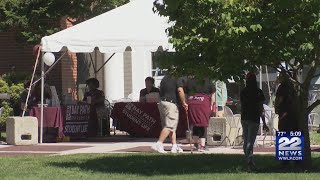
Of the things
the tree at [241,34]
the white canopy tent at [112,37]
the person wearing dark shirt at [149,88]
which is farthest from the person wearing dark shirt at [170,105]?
the person wearing dark shirt at [149,88]

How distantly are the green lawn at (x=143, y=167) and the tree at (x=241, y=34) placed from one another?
4.96 ft

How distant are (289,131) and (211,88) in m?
4.60

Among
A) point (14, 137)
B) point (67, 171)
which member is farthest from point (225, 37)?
point (14, 137)

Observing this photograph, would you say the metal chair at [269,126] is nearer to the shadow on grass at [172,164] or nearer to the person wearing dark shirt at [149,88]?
the person wearing dark shirt at [149,88]

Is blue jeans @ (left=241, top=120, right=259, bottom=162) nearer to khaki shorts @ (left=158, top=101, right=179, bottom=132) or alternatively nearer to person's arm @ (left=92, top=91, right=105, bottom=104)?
khaki shorts @ (left=158, top=101, right=179, bottom=132)

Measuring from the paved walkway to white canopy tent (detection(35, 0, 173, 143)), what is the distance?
3.18 ft

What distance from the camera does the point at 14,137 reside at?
16.3 m

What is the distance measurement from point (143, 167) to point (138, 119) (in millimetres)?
6625

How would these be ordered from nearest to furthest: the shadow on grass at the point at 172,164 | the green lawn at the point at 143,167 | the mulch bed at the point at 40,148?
the green lawn at the point at 143,167 → the shadow on grass at the point at 172,164 → the mulch bed at the point at 40,148

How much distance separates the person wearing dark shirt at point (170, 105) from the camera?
43.6 ft

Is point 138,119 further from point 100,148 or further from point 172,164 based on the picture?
point 172,164

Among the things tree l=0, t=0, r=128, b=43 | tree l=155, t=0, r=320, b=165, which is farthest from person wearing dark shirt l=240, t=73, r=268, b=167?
tree l=0, t=0, r=128, b=43

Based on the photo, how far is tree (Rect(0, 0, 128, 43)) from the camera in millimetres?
18750

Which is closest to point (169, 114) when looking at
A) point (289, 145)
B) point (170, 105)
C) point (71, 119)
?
point (170, 105)
